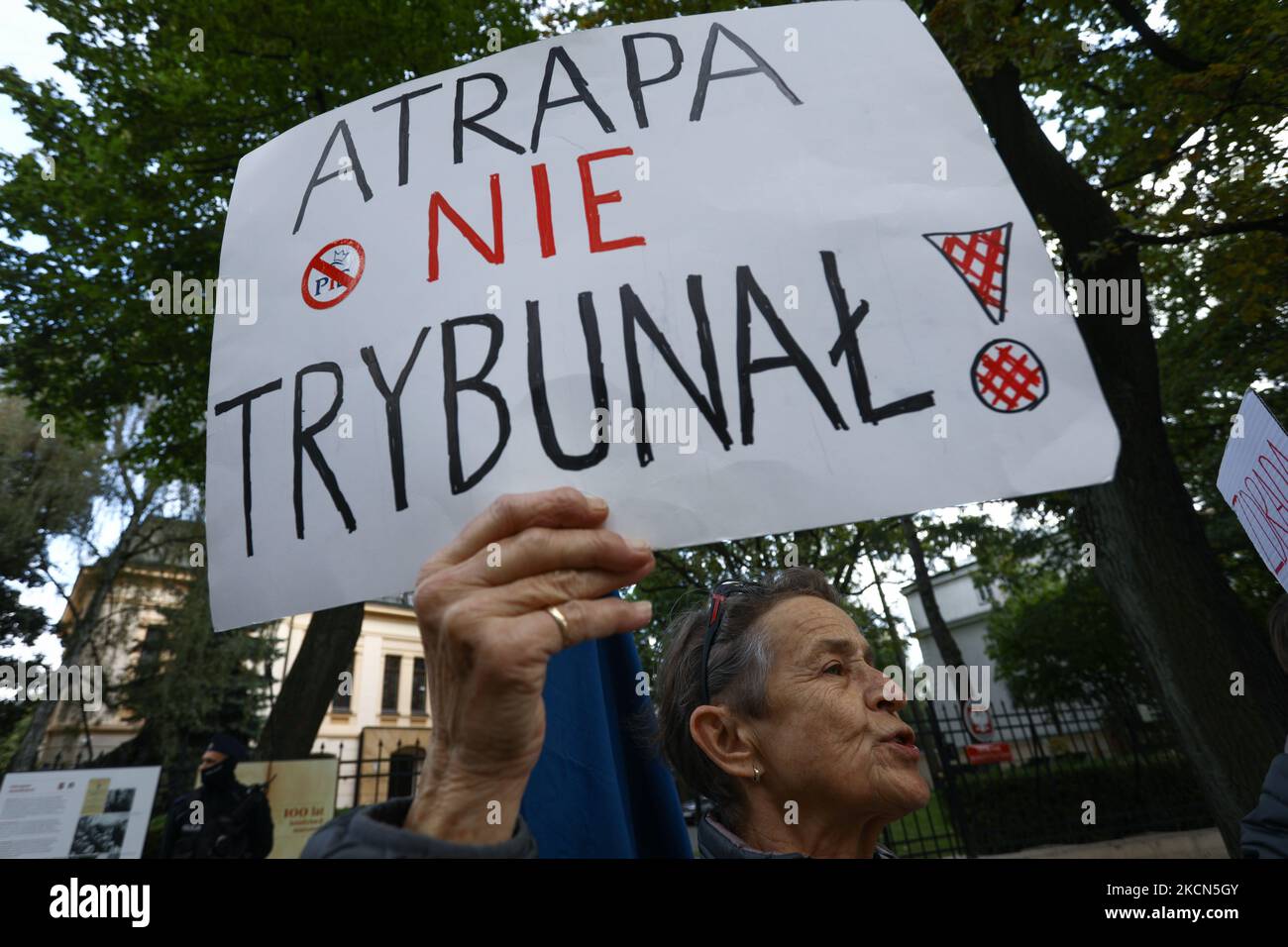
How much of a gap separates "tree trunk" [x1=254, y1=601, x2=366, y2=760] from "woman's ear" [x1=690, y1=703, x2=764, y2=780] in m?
6.43

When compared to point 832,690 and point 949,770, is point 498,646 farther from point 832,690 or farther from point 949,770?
point 949,770

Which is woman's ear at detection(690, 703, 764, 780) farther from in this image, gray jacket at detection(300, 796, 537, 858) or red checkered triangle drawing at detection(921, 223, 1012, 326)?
red checkered triangle drawing at detection(921, 223, 1012, 326)

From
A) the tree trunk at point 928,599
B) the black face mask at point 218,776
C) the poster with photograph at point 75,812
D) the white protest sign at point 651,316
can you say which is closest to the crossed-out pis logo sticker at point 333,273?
the white protest sign at point 651,316

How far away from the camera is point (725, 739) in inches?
73.2

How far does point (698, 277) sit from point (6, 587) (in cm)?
2362

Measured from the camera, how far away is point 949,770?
29.6ft

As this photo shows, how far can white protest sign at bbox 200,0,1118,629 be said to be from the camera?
1028mm

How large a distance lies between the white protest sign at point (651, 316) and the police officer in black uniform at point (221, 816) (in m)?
5.14

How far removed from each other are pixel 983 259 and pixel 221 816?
6123 mm

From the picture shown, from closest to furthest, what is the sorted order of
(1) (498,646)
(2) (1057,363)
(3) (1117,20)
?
(1) (498,646)
(2) (1057,363)
(3) (1117,20)

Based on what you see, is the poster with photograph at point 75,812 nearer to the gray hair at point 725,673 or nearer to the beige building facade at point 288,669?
the gray hair at point 725,673

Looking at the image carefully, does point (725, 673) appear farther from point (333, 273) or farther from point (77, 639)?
point (77, 639)

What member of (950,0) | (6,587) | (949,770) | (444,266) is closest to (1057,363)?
(444,266)
